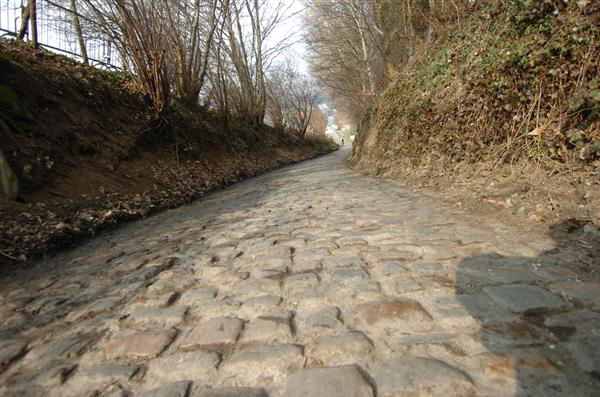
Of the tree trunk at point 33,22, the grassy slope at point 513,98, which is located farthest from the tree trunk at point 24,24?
the grassy slope at point 513,98

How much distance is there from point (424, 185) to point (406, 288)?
4063mm

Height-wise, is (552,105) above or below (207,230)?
above

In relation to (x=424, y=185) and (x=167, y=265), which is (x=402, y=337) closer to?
(x=167, y=265)

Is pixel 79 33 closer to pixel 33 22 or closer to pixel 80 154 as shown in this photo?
pixel 33 22

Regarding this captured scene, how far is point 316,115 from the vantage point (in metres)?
35.1

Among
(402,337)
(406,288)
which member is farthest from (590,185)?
(402,337)

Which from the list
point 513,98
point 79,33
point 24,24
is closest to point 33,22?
point 24,24

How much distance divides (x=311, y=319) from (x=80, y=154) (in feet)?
15.9

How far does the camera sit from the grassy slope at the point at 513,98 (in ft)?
11.5

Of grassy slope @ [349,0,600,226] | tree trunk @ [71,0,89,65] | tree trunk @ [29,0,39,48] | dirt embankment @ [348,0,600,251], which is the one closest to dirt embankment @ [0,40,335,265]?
tree trunk @ [29,0,39,48]

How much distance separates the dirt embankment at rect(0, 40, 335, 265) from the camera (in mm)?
3555

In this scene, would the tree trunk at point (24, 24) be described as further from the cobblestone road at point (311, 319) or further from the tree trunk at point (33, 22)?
the cobblestone road at point (311, 319)

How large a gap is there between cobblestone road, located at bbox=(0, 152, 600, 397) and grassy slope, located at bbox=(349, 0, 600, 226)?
4.38 feet

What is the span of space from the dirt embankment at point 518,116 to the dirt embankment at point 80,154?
15.1ft
